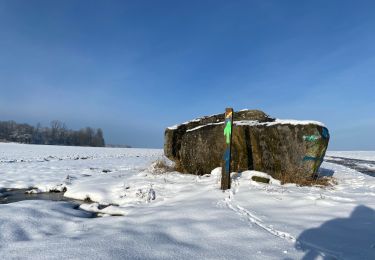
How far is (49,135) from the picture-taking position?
99938 mm

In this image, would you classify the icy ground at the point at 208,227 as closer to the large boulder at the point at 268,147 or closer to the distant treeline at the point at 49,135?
the large boulder at the point at 268,147

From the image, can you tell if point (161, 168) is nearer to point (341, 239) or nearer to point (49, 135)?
point (341, 239)

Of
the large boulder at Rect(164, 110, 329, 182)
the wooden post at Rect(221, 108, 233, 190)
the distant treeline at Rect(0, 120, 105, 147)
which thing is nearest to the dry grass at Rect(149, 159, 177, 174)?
the large boulder at Rect(164, 110, 329, 182)

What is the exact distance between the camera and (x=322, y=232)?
358 cm

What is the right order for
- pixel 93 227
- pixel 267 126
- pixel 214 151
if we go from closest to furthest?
pixel 93 227 < pixel 267 126 < pixel 214 151

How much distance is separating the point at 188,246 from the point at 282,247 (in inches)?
40.3

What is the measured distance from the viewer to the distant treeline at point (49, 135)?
90169 millimetres

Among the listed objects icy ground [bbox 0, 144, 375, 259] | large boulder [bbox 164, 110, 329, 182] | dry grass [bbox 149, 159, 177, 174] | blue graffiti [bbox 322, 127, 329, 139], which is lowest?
icy ground [bbox 0, 144, 375, 259]

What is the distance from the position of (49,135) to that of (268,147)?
346 ft

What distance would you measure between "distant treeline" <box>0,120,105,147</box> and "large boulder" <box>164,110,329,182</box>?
309ft

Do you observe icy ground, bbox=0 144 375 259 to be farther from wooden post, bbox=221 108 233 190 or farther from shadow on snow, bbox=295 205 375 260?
wooden post, bbox=221 108 233 190

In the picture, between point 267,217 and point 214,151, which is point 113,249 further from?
point 214,151

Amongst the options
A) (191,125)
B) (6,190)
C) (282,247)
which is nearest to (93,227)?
(282,247)

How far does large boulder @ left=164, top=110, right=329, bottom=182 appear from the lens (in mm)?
7473
